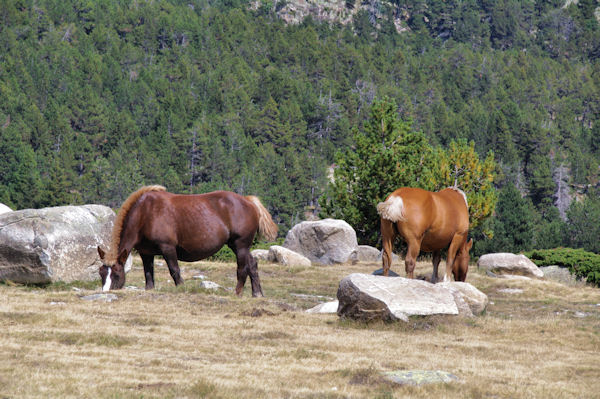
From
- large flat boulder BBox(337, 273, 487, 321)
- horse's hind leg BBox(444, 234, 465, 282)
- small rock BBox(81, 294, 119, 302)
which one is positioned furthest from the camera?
horse's hind leg BBox(444, 234, 465, 282)

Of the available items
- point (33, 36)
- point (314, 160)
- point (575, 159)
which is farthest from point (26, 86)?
point (575, 159)

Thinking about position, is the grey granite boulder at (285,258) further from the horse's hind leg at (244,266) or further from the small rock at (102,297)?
the small rock at (102,297)

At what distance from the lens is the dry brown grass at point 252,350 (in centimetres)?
986

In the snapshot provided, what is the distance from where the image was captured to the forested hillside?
115812mm

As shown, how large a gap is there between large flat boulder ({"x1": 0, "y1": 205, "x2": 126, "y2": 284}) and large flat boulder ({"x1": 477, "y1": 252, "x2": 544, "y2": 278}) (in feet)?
57.7

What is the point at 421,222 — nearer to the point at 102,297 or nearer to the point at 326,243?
the point at 102,297

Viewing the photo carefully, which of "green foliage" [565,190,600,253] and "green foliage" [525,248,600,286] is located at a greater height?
"green foliage" [525,248,600,286]

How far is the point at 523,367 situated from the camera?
12.1 meters

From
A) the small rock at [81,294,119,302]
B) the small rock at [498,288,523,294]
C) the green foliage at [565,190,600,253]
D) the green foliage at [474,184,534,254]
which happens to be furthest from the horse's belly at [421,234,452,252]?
the green foliage at [565,190,600,253]

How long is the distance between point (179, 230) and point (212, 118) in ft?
433

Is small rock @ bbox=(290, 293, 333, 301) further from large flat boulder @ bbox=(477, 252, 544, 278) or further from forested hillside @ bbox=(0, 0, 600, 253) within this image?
forested hillside @ bbox=(0, 0, 600, 253)

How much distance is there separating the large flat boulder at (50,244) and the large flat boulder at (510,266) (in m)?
17.6

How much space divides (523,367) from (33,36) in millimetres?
175427

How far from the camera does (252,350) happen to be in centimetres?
1228
